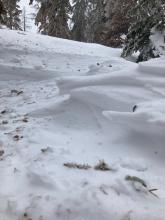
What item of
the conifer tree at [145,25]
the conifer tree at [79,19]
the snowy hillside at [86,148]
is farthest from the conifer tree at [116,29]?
the snowy hillside at [86,148]

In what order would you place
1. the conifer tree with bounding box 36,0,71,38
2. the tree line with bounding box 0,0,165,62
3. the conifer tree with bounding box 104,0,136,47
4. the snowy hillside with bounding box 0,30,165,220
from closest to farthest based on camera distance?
the snowy hillside with bounding box 0,30,165,220 < the tree line with bounding box 0,0,165,62 < the conifer tree with bounding box 36,0,71,38 < the conifer tree with bounding box 104,0,136,47

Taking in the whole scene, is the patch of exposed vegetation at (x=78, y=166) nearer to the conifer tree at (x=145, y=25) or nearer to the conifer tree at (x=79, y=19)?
the conifer tree at (x=145, y=25)

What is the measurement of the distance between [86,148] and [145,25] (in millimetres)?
5015

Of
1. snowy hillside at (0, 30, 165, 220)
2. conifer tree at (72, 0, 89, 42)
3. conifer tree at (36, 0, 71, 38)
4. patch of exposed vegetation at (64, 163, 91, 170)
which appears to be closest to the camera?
snowy hillside at (0, 30, 165, 220)

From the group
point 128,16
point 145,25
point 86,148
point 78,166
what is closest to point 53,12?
point 128,16

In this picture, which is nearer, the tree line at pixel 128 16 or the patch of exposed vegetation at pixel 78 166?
the patch of exposed vegetation at pixel 78 166

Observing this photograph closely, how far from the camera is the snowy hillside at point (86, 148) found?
10.1ft

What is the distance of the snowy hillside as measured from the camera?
3092 millimetres

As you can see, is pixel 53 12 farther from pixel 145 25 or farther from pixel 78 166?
pixel 78 166

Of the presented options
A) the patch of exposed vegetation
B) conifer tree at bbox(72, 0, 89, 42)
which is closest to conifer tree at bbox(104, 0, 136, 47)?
conifer tree at bbox(72, 0, 89, 42)

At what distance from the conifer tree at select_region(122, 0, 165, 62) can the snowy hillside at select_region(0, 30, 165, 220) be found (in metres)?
2.29

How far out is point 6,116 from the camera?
204 inches

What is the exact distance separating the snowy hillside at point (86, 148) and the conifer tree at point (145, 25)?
90.3 inches

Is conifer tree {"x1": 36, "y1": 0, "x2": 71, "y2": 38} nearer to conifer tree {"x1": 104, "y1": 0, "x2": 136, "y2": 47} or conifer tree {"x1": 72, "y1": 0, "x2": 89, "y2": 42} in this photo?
conifer tree {"x1": 104, "y1": 0, "x2": 136, "y2": 47}
